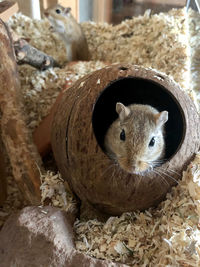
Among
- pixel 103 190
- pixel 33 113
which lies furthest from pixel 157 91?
pixel 33 113

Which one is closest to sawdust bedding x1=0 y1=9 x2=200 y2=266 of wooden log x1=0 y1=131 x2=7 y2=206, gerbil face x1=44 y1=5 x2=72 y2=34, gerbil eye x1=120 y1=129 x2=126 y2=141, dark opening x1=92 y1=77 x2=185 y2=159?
wooden log x1=0 y1=131 x2=7 y2=206

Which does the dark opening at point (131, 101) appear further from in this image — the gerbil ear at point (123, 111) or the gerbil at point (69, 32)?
the gerbil at point (69, 32)

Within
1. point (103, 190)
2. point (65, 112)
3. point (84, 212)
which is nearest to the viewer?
point (103, 190)

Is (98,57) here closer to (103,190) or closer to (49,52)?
(49,52)

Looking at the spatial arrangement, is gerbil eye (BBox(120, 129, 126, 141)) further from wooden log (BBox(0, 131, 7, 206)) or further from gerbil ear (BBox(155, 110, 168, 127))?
wooden log (BBox(0, 131, 7, 206))

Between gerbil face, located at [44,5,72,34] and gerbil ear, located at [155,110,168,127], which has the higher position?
gerbil face, located at [44,5,72,34]

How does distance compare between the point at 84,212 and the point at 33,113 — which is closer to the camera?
the point at 84,212
